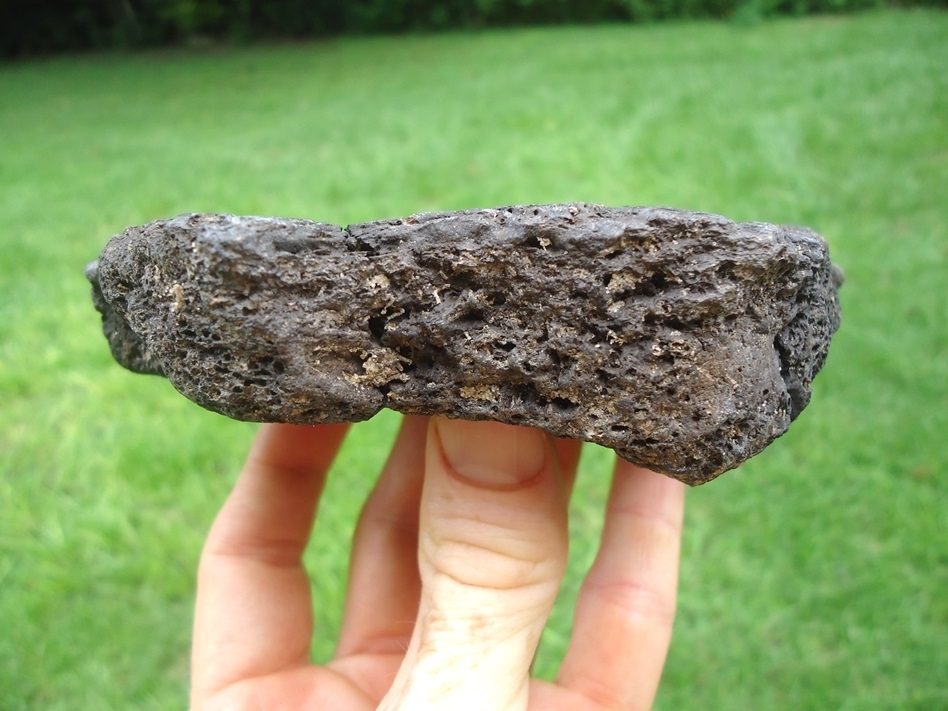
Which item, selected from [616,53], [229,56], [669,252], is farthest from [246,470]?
[229,56]

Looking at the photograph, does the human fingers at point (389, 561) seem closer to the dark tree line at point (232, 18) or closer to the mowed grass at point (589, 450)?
the mowed grass at point (589, 450)

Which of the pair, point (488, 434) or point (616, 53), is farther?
point (616, 53)

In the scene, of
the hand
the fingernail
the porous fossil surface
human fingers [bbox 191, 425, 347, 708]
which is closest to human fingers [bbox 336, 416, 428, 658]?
the hand

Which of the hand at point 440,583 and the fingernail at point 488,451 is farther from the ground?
the fingernail at point 488,451

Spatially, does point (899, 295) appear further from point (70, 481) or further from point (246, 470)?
point (70, 481)

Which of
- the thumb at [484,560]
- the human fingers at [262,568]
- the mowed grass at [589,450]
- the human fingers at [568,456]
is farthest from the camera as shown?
the mowed grass at [589,450]

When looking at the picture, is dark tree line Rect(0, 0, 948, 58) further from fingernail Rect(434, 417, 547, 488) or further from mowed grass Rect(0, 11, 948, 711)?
fingernail Rect(434, 417, 547, 488)

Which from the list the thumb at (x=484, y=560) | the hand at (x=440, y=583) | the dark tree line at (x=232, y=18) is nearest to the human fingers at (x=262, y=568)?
the hand at (x=440, y=583)
